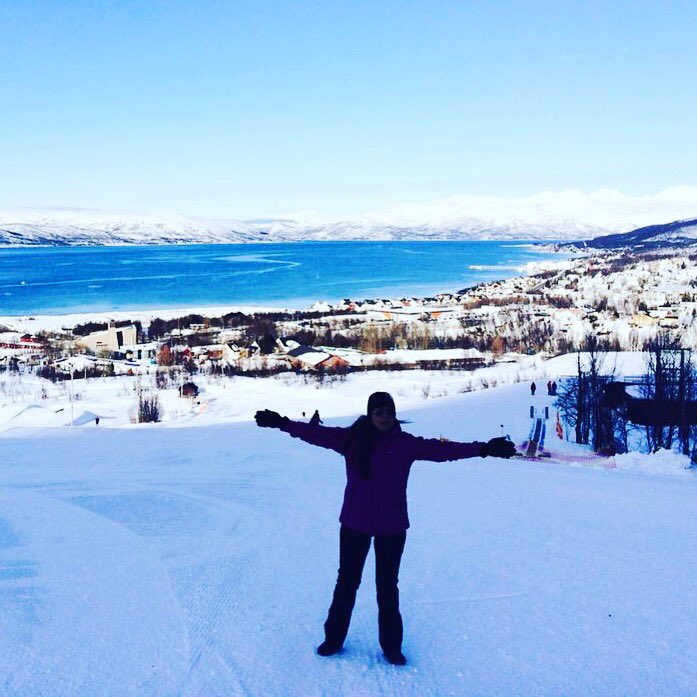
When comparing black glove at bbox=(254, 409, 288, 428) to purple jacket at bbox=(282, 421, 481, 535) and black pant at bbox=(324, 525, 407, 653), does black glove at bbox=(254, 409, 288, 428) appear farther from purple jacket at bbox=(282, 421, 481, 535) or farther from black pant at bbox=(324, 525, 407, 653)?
black pant at bbox=(324, 525, 407, 653)

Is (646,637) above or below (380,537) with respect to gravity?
below

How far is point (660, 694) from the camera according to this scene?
8.25 feet

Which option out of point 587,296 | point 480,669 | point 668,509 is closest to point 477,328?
point 587,296

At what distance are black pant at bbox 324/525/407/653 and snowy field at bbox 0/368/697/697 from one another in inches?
4.3

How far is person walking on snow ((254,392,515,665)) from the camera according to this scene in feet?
8.57

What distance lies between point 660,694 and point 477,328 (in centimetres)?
4651

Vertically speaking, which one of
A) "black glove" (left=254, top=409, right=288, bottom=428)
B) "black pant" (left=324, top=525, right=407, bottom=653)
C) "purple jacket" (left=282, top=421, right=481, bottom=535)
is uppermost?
"black glove" (left=254, top=409, right=288, bottom=428)

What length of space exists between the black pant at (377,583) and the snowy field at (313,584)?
11cm

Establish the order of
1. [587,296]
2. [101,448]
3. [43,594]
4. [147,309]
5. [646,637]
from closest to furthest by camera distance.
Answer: [646,637] → [43,594] → [101,448] → [147,309] → [587,296]

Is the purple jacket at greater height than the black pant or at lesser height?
greater

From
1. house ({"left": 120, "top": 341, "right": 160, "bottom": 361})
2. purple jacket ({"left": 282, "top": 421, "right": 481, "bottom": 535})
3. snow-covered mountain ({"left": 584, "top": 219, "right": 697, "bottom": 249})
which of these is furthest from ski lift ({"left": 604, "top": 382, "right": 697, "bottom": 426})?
snow-covered mountain ({"left": 584, "top": 219, "right": 697, "bottom": 249})

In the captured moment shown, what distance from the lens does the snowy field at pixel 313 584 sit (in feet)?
8.68

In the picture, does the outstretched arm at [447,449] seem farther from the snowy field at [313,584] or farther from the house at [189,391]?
the house at [189,391]

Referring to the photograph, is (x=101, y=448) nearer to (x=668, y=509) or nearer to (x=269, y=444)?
(x=269, y=444)
